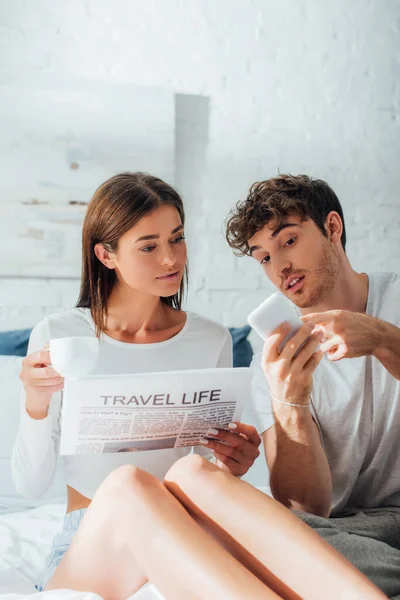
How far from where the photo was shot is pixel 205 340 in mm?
1662

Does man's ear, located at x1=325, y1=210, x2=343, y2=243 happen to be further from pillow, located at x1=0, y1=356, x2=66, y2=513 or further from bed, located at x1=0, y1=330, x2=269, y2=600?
pillow, located at x1=0, y1=356, x2=66, y2=513

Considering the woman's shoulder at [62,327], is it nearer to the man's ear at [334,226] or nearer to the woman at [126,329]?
the woman at [126,329]

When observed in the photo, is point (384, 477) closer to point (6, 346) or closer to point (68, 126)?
point (6, 346)

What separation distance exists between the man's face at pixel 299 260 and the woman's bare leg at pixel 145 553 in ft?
2.33

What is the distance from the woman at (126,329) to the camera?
1436mm

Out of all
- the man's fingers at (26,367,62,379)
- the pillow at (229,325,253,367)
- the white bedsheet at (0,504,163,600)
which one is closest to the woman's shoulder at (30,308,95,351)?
the man's fingers at (26,367,62,379)

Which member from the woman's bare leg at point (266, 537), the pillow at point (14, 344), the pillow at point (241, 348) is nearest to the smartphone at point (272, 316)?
the woman's bare leg at point (266, 537)

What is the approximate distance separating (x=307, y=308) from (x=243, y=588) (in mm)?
855

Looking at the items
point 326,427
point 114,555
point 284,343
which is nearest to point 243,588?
point 114,555

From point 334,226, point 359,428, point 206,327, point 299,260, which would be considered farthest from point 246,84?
point 359,428

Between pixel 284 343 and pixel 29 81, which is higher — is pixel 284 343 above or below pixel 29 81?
below

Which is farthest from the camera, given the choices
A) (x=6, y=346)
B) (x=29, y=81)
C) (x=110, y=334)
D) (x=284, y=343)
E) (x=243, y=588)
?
(x=29, y=81)

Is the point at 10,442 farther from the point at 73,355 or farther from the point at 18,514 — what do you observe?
the point at 73,355

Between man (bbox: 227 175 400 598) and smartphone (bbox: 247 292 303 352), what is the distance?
0.07 feet
